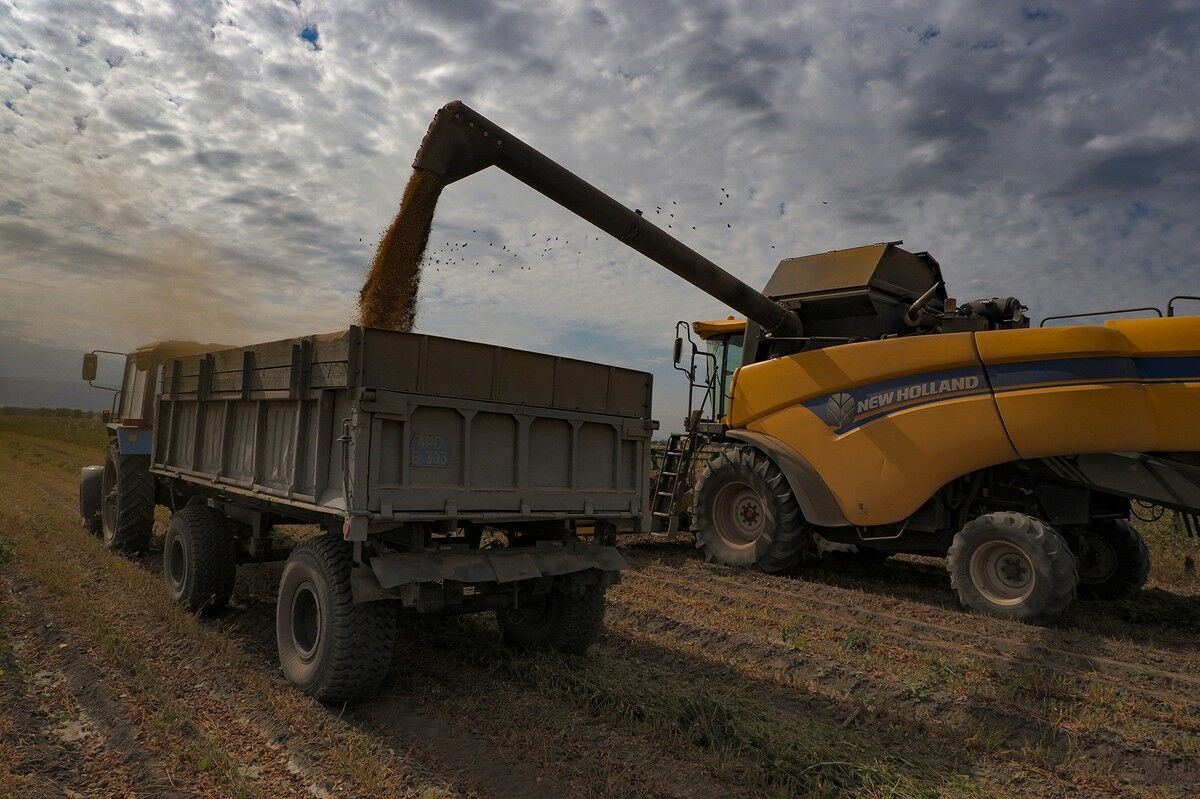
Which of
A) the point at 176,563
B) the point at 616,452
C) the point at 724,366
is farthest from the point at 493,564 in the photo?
the point at 724,366

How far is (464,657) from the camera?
16.6 ft

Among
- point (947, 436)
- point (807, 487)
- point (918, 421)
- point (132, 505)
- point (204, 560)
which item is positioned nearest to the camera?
point (204, 560)

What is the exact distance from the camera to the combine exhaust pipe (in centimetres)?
593

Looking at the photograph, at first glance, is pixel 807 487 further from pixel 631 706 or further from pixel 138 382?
pixel 138 382

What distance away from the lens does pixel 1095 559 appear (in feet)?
24.6

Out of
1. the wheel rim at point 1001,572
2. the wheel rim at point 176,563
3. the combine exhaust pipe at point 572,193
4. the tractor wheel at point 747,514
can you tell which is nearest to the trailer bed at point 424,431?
the wheel rim at point 176,563

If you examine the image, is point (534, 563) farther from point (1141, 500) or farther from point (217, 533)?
point (1141, 500)

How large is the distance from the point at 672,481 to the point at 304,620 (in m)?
5.90

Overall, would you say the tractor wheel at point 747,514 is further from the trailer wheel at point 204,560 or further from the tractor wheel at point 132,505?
the tractor wheel at point 132,505

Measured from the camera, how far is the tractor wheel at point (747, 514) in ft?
Result: 26.6

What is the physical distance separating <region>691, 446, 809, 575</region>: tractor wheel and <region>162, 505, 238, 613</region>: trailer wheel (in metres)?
5.17

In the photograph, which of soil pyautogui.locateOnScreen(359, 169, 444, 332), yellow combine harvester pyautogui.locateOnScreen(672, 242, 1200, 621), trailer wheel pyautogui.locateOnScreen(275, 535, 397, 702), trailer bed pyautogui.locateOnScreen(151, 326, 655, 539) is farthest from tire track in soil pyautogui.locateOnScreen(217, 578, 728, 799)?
yellow combine harvester pyautogui.locateOnScreen(672, 242, 1200, 621)

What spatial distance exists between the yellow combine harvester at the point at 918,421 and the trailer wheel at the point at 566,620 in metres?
3.44

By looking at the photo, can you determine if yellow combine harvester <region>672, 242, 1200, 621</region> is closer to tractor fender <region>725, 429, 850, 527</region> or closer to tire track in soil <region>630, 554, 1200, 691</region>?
tractor fender <region>725, 429, 850, 527</region>
